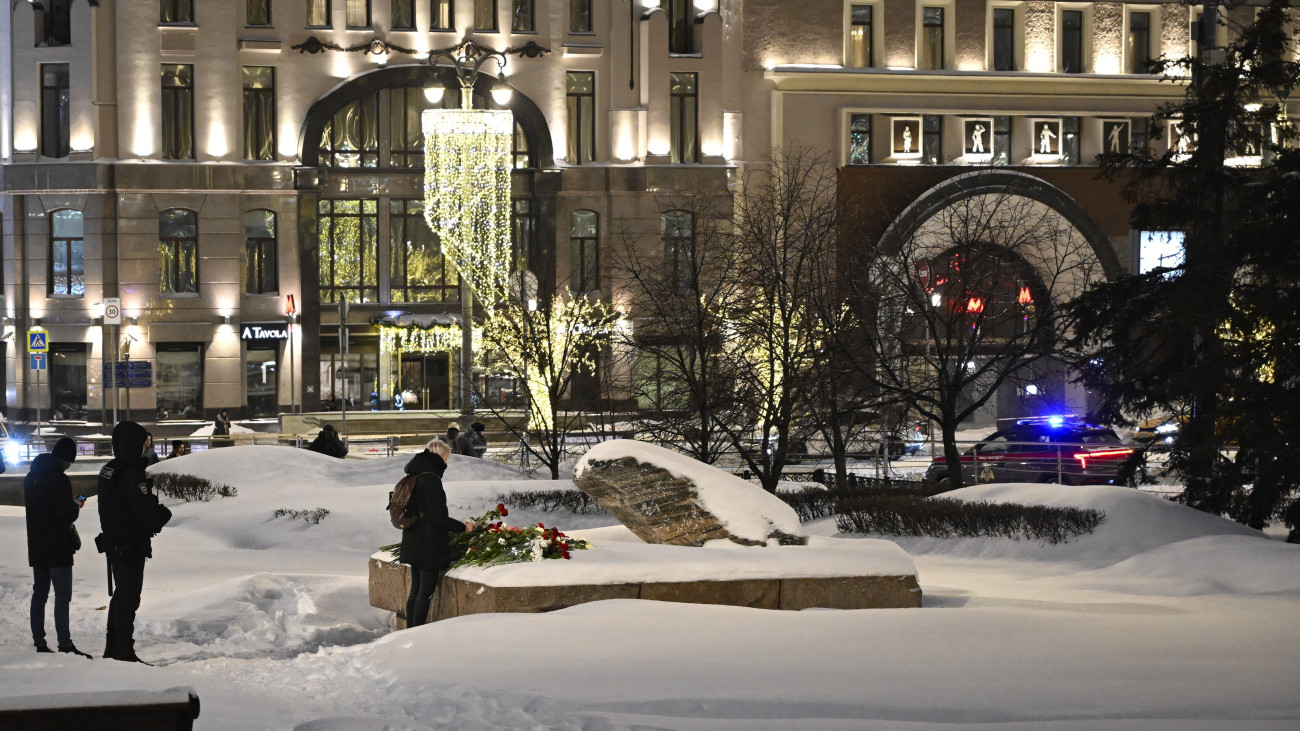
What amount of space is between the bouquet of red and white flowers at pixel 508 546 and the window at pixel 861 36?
47.9 meters

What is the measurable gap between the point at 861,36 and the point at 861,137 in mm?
4223

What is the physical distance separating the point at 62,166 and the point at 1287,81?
4408 cm

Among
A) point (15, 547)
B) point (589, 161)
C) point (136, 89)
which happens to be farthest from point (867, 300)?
point (136, 89)

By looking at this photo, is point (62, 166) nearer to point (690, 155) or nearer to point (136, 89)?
point (136, 89)

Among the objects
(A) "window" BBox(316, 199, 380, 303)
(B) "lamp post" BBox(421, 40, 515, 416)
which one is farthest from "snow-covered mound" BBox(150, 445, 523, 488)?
(A) "window" BBox(316, 199, 380, 303)

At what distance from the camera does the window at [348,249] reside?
181 feet

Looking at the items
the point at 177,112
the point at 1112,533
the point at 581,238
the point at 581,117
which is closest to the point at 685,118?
the point at 581,117

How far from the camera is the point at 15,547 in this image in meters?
19.5

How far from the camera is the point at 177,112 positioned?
5416 cm

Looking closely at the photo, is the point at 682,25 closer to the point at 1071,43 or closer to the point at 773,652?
the point at 1071,43

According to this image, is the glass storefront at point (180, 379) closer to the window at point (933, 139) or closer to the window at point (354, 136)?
the window at point (354, 136)

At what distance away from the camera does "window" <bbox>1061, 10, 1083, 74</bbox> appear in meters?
60.6

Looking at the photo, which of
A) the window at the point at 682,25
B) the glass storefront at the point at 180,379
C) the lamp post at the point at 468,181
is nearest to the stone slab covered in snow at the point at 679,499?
the lamp post at the point at 468,181

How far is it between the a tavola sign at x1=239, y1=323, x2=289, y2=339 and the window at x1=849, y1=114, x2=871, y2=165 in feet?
73.2
